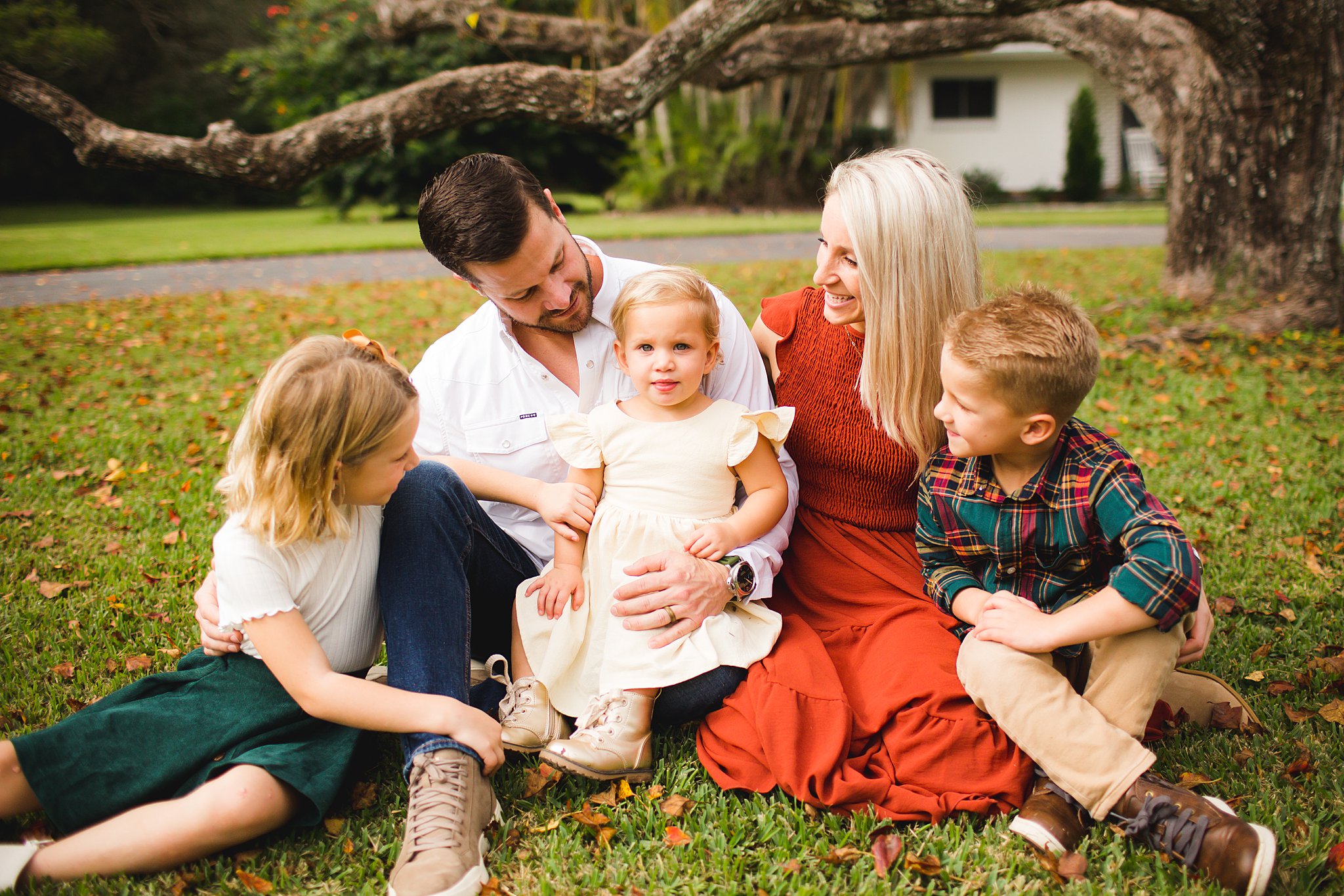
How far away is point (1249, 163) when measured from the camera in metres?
7.58

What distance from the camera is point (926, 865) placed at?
7.40ft

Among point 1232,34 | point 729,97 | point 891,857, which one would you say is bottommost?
point 891,857

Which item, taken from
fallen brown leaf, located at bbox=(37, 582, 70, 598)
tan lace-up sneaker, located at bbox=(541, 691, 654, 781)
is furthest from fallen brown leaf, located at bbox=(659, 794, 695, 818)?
fallen brown leaf, located at bbox=(37, 582, 70, 598)

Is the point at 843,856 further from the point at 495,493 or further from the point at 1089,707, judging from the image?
the point at 495,493

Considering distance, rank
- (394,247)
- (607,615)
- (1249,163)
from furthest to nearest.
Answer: (394,247) < (1249,163) < (607,615)

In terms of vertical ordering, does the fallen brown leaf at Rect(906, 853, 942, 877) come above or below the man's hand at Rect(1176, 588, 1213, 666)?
below

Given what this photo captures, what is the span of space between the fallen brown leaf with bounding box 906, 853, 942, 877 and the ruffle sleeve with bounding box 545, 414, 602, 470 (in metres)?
1.41

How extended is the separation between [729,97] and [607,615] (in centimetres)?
2160

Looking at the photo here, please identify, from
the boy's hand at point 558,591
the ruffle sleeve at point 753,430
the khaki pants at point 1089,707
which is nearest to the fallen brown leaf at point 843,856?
the khaki pants at point 1089,707

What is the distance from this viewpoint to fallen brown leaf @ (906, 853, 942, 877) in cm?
224

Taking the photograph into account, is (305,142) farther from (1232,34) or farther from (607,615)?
(1232,34)

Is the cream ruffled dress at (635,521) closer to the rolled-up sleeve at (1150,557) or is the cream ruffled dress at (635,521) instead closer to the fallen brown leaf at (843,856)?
the fallen brown leaf at (843,856)

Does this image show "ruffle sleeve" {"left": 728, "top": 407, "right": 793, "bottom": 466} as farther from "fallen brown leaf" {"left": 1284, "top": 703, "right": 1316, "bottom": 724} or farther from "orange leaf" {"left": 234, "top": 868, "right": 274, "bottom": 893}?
"fallen brown leaf" {"left": 1284, "top": 703, "right": 1316, "bottom": 724}

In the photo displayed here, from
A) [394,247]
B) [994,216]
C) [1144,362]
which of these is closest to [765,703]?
[1144,362]
